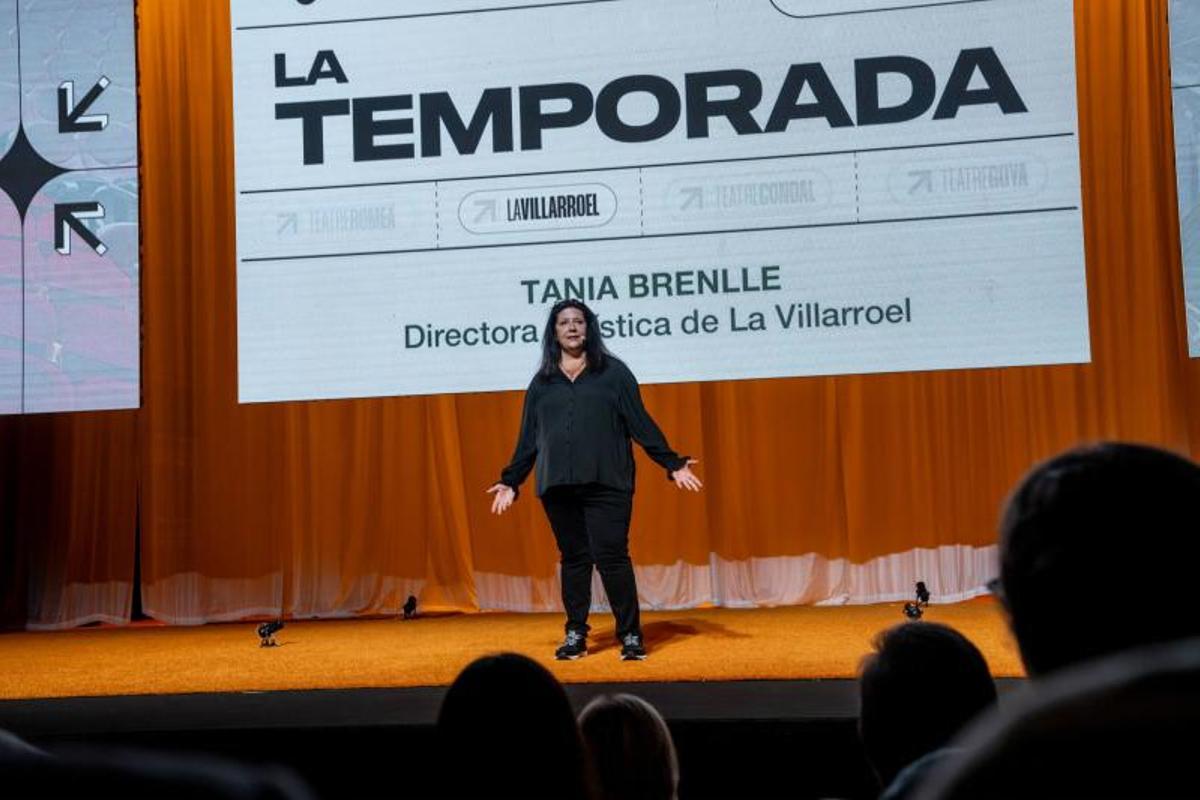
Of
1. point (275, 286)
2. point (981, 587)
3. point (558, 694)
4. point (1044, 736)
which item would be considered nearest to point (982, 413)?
point (981, 587)

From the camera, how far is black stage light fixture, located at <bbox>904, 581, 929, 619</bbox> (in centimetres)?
482

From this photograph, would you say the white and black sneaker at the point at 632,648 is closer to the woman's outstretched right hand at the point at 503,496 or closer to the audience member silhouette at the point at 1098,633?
the woman's outstretched right hand at the point at 503,496

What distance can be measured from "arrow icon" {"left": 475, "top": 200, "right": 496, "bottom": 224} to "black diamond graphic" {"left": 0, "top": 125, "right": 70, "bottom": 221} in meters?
1.91

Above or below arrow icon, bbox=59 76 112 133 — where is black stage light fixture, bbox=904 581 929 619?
below

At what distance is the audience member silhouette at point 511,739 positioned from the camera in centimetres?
109

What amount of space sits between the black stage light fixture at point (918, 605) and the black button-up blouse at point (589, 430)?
3.51 feet

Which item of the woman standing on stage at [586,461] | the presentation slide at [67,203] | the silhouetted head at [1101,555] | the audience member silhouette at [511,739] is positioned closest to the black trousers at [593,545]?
the woman standing on stage at [586,461]

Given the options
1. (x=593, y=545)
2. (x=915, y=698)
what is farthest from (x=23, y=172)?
(x=915, y=698)

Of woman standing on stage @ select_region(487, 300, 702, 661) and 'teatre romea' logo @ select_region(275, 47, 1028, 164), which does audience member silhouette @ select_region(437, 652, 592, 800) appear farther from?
'teatre romea' logo @ select_region(275, 47, 1028, 164)

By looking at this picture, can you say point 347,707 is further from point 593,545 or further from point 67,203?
point 67,203

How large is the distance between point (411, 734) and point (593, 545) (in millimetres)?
1493

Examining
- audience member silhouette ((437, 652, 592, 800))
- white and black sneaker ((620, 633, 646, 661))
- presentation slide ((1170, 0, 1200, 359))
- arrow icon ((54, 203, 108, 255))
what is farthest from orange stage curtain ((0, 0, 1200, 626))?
audience member silhouette ((437, 652, 592, 800))

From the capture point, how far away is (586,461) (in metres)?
4.35

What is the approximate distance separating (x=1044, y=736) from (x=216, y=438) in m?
6.47
